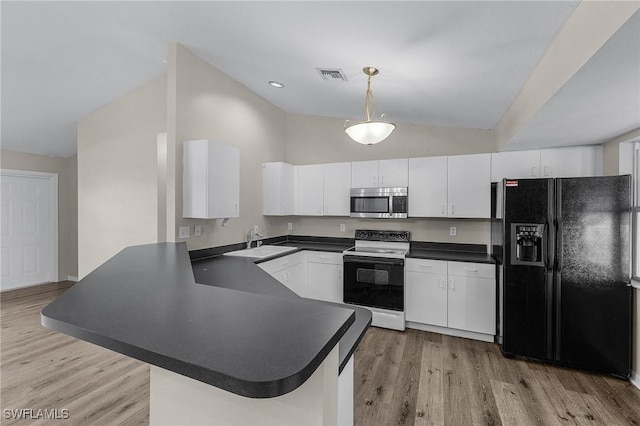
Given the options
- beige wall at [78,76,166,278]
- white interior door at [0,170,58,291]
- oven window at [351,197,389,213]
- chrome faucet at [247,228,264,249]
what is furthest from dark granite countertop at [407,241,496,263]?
white interior door at [0,170,58,291]

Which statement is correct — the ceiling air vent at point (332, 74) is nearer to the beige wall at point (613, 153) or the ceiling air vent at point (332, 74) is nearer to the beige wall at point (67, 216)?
the beige wall at point (613, 153)

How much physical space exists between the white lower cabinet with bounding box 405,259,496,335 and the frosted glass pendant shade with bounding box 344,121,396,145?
1737mm

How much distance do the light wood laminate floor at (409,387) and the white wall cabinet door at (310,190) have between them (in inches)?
74.9

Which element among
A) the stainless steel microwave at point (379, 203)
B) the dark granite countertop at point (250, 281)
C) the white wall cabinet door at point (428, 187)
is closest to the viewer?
the dark granite countertop at point (250, 281)

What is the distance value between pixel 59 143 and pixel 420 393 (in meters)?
6.38

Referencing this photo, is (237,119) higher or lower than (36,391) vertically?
higher

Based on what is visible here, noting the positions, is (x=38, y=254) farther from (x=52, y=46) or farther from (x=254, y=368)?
(x=254, y=368)

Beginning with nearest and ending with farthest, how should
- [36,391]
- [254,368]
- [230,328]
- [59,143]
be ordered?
[254,368]
[230,328]
[36,391]
[59,143]

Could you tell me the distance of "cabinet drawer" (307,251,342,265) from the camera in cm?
388

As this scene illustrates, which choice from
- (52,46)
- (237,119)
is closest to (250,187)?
(237,119)

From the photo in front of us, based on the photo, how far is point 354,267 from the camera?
362cm

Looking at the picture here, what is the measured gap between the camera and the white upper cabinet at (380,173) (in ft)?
12.5

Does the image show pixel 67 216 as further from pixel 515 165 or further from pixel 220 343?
pixel 515 165

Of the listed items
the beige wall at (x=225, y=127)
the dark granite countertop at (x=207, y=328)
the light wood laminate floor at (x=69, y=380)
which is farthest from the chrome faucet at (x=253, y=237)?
the dark granite countertop at (x=207, y=328)
